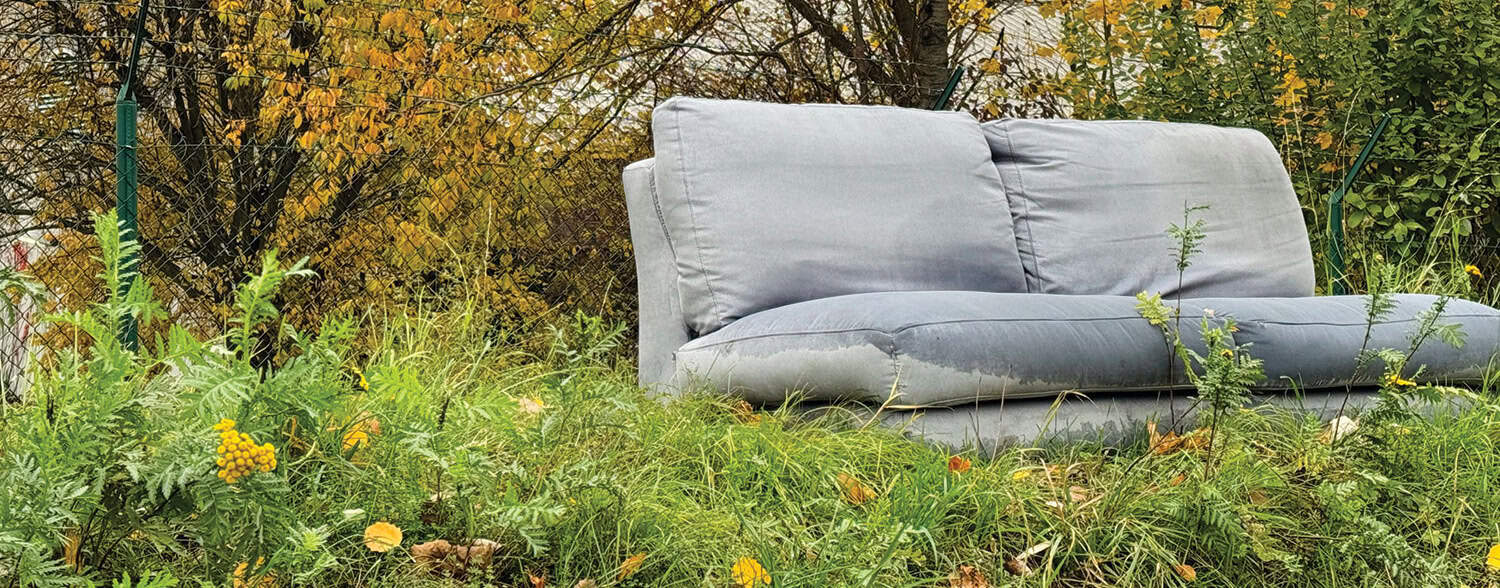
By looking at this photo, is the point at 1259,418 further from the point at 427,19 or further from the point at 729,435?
the point at 427,19

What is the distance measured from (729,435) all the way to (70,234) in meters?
3.63

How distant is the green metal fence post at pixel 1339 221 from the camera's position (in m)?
4.47

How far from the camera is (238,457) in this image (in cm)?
137

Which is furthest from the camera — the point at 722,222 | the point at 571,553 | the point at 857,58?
the point at 857,58

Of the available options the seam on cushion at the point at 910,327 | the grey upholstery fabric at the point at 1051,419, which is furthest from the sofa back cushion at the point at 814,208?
the grey upholstery fabric at the point at 1051,419

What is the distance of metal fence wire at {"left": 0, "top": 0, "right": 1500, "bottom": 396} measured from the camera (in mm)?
4094

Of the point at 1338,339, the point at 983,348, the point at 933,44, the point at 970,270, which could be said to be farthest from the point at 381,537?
the point at 933,44

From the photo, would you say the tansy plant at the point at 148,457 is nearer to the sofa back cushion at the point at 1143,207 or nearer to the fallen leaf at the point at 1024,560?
the fallen leaf at the point at 1024,560

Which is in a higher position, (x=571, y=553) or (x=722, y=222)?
(x=722, y=222)

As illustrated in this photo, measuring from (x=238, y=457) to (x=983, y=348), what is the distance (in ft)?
4.32

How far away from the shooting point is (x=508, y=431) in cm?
182

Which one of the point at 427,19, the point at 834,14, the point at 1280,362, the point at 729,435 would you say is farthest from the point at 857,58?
the point at 729,435

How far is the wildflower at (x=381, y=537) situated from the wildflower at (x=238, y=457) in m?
0.21

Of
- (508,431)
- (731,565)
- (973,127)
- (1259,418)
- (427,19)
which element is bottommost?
(1259,418)
